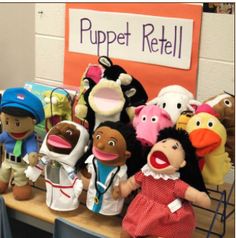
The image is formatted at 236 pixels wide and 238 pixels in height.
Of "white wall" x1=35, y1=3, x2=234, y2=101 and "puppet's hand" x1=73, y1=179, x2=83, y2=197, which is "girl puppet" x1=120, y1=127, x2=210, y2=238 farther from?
"white wall" x1=35, y1=3, x2=234, y2=101

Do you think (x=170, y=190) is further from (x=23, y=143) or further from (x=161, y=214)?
(x=23, y=143)

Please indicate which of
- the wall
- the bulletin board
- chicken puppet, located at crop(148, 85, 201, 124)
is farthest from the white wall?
the wall

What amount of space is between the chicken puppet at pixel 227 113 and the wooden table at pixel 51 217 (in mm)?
294

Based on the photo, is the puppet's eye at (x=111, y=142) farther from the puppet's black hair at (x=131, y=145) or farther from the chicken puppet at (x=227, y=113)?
the chicken puppet at (x=227, y=113)

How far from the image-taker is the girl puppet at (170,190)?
0.84 metres

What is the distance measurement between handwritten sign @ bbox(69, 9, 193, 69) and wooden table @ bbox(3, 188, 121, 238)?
1.45 feet

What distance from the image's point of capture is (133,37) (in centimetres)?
121

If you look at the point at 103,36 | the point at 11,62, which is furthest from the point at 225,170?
the point at 11,62

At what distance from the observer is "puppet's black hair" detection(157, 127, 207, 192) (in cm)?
85

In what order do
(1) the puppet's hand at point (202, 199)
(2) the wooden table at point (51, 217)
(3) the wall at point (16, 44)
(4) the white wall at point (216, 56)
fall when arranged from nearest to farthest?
(1) the puppet's hand at point (202, 199)
(2) the wooden table at point (51, 217)
(4) the white wall at point (216, 56)
(3) the wall at point (16, 44)

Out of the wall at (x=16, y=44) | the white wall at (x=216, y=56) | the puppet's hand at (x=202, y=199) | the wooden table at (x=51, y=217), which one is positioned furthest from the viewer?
the wall at (x=16, y=44)

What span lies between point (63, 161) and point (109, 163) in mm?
118

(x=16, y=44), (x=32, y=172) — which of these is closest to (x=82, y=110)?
(x=32, y=172)

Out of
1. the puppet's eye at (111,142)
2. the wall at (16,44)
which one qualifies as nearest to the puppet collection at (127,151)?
the puppet's eye at (111,142)
